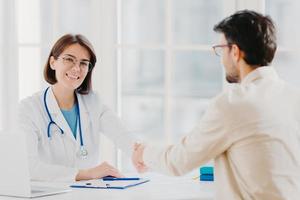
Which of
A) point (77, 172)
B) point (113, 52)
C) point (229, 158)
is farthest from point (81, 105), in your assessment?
point (229, 158)

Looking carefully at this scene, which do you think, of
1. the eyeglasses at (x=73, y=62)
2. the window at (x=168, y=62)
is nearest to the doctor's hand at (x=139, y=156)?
the eyeglasses at (x=73, y=62)

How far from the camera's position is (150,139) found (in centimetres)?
445

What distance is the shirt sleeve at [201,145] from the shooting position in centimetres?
228

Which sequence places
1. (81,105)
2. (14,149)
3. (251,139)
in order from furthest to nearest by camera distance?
(81,105) → (14,149) → (251,139)

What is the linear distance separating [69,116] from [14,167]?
0.89m

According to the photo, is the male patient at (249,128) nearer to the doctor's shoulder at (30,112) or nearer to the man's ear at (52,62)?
the doctor's shoulder at (30,112)

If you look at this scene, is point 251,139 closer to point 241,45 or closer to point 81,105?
point 241,45

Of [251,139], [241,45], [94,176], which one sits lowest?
[94,176]

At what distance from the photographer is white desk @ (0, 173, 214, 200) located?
2.65 metres

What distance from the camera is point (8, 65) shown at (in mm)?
4562

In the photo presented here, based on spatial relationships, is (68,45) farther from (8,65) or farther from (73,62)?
(8,65)

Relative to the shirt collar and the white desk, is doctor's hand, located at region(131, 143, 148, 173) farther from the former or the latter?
the shirt collar

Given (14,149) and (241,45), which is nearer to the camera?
(241,45)

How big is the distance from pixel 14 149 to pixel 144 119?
1.92 metres
